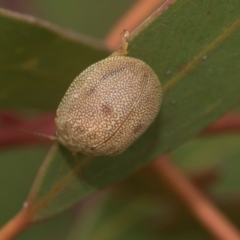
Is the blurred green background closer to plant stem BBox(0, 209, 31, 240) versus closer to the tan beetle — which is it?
plant stem BBox(0, 209, 31, 240)

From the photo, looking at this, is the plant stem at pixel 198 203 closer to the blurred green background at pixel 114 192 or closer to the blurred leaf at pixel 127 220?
the blurred green background at pixel 114 192

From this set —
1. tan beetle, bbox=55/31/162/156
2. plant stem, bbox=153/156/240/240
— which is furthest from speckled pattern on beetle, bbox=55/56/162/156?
plant stem, bbox=153/156/240/240

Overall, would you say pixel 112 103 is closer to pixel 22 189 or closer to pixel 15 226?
pixel 15 226

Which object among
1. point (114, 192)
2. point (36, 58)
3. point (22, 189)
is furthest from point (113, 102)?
point (22, 189)

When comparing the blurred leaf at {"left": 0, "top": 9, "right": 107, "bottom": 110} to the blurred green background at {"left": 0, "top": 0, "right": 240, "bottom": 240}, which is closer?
the blurred leaf at {"left": 0, "top": 9, "right": 107, "bottom": 110}

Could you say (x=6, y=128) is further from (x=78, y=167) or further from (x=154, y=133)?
(x=154, y=133)

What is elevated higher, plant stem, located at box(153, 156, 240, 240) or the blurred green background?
plant stem, located at box(153, 156, 240, 240)

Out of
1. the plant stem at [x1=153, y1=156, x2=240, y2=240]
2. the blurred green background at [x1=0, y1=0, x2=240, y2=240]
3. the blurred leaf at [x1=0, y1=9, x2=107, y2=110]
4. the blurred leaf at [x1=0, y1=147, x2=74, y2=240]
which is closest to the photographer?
the blurred leaf at [x1=0, y1=9, x2=107, y2=110]
